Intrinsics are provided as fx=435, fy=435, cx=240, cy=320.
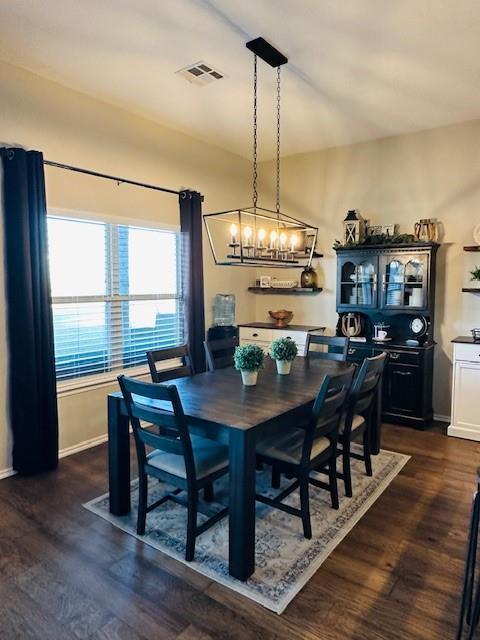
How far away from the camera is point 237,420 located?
226 cm

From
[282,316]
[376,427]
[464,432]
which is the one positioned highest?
[282,316]

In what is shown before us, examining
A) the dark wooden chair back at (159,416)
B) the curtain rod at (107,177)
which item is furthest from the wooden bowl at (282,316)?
the dark wooden chair back at (159,416)

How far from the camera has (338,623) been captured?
1928 mm

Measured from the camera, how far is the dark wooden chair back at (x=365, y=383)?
2.93m

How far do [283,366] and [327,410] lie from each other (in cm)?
82

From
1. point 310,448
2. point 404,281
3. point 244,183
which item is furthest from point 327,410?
point 244,183

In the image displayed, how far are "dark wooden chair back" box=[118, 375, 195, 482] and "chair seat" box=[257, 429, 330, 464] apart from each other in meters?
0.54

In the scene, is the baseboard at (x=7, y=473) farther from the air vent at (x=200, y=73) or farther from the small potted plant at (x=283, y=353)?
the air vent at (x=200, y=73)

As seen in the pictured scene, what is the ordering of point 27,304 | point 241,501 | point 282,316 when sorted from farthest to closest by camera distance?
point 282,316, point 27,304, point 241,501

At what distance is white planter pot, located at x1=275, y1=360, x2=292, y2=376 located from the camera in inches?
129

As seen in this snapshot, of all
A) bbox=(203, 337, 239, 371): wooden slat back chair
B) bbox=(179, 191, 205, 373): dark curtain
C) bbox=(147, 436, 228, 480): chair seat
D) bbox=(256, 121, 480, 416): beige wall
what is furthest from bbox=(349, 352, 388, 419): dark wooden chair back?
bbox=(179, 191, 205, 373): dark curtain

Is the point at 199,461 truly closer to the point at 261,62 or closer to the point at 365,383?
the point at 365,383

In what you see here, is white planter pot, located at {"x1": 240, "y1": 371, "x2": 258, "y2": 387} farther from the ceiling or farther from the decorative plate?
the decorative plate

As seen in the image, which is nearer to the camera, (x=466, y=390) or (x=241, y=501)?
(x=241, y=501)
